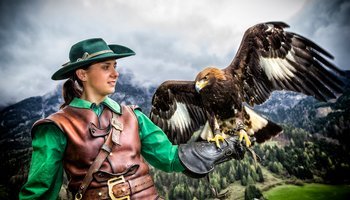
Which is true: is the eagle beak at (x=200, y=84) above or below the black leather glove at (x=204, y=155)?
above

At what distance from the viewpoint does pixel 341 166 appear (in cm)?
733

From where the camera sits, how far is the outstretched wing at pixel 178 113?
362 cm

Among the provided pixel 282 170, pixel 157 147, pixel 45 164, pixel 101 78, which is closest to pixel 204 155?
pixel 157 147

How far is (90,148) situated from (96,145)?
3 cm

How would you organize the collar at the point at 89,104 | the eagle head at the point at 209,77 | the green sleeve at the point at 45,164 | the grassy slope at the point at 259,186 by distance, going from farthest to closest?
the grassy slope at the point at 259,186 < the eagle head at the point at 209,77 < the collar at the point at 89,104 < the green sleeve at the point at 45,164

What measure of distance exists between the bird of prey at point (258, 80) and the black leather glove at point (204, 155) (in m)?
1.02

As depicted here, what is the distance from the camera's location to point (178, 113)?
12.4 feet

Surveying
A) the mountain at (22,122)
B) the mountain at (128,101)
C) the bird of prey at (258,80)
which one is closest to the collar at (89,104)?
the bird of prey at (258,80)

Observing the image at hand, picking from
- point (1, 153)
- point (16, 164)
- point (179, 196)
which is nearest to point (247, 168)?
point (179, 196)

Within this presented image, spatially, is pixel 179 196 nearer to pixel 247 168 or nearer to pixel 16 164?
pixel 247 168

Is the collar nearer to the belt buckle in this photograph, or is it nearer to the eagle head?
the belt buckle

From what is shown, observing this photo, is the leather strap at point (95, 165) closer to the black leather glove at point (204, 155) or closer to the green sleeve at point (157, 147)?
the green sleeve at point (157, 147)

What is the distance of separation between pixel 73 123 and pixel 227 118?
220cm

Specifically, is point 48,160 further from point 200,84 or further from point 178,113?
point 178,113
